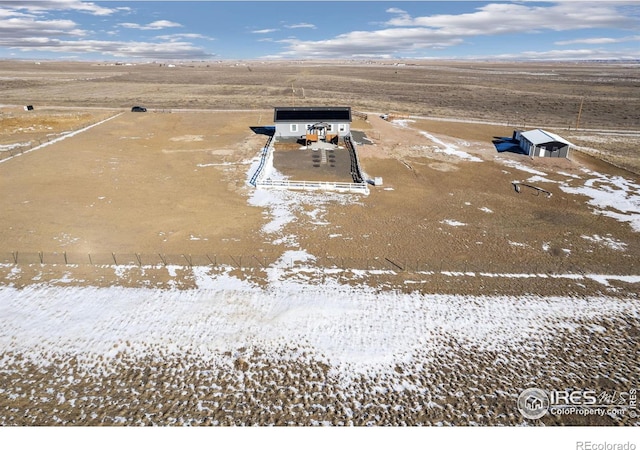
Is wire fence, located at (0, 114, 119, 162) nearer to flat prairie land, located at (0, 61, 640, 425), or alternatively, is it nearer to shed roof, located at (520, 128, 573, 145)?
flat prairie land, located at (0, 61, 640, 425)

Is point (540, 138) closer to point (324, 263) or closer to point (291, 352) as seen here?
point (324, 263)

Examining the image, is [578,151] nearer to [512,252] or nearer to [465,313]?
[512,252]

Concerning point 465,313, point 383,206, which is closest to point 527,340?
point 465,313

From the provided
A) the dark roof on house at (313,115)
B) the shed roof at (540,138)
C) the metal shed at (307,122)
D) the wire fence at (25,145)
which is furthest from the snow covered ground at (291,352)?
the dark roof on house at (313,115)

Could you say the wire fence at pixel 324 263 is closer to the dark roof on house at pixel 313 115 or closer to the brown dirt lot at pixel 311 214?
the brown dirt lot at pixel 311 214

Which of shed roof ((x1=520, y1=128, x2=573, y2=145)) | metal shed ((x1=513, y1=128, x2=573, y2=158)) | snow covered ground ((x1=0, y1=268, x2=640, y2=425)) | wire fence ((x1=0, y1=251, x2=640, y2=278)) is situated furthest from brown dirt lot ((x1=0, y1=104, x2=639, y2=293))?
snow covered ground ((x1=0, y1=268, x2=640, y2=425))
